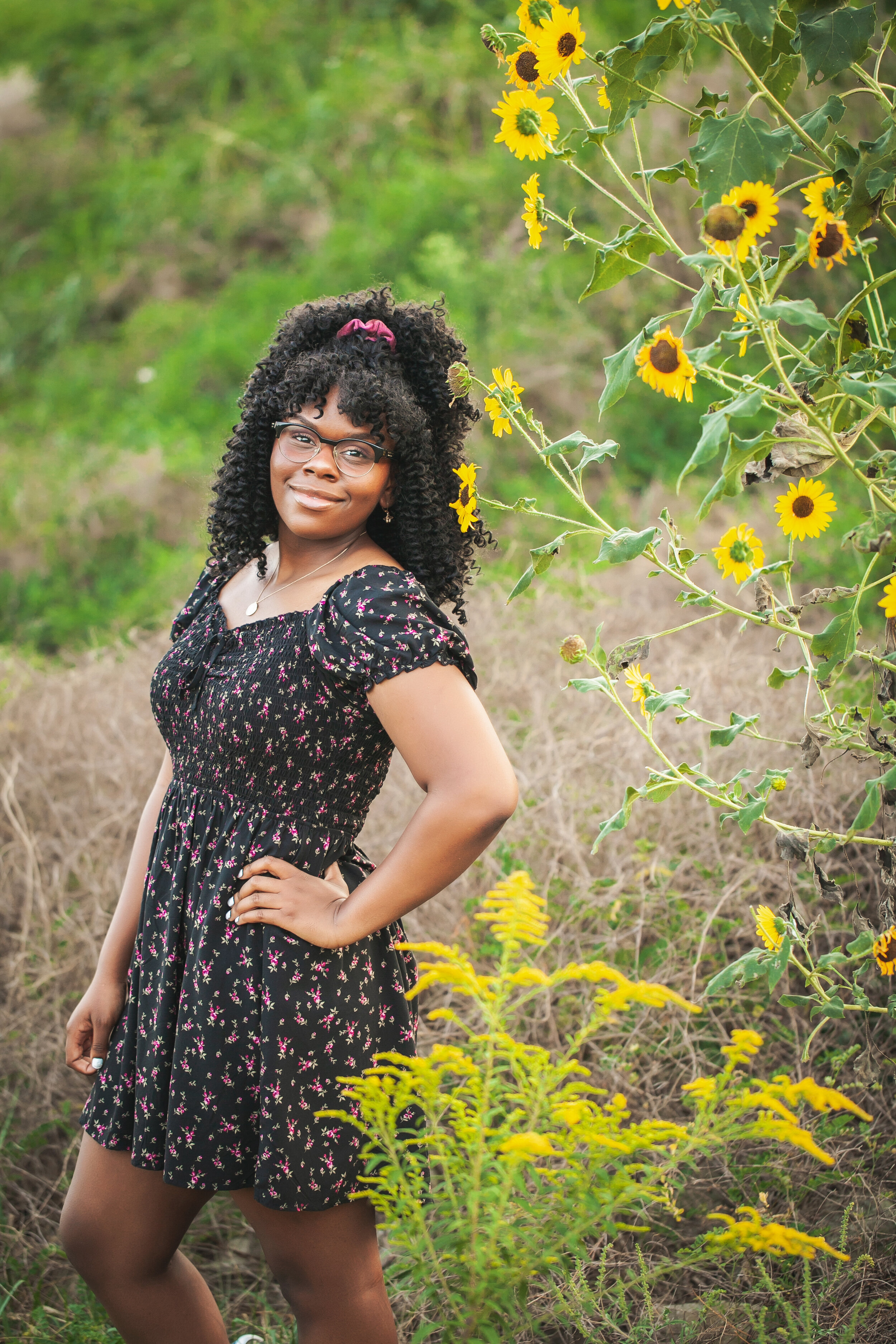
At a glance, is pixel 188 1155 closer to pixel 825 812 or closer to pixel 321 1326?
pixel 321 1326

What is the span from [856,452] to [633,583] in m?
1.14

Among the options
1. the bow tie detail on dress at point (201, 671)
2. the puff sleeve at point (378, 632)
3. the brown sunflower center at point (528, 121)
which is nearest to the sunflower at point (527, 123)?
the brown sunflower center at point (528, 121)

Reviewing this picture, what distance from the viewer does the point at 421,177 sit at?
6477 millimetres

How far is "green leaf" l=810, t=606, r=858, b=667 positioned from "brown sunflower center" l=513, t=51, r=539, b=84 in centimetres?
77

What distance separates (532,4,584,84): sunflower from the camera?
1257 millimetres

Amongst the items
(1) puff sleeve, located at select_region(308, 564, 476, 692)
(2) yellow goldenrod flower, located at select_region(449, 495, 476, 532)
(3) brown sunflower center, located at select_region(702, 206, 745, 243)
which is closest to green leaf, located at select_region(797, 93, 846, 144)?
(3) brown sunflower center, located at select_region(702, 206, 745, 243)

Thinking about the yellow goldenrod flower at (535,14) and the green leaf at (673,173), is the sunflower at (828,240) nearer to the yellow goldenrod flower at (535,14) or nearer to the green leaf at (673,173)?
the green leaf at (673,173)

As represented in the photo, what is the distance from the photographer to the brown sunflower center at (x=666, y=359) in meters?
1.22

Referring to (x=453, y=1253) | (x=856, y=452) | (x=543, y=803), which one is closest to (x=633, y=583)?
(x=856, y=452)

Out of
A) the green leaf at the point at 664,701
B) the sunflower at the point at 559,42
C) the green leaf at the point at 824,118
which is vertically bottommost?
the green leaf at the point at 664,701

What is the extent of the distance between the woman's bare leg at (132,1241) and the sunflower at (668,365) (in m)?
1.27

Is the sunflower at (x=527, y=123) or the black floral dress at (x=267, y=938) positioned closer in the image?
the sunflower at (x=527, y=123)

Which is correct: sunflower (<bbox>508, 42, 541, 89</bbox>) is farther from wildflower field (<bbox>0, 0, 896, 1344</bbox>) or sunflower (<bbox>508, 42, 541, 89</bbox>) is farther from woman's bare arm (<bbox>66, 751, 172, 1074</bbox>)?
woman's bare arm (<bbox>66, 751, 172, 1074</bbox>)

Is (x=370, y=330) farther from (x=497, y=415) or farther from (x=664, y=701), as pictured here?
(x=664, y=701)
